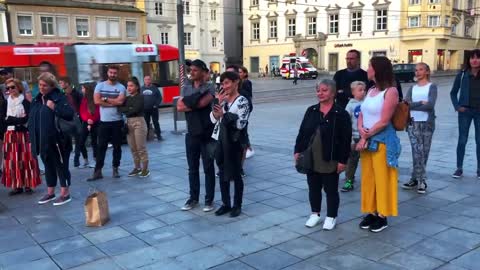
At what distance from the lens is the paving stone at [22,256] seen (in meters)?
4.09

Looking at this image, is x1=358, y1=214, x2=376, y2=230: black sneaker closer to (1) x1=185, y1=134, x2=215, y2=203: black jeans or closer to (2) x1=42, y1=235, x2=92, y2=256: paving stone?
(1) x1=185, y1=134, x2=215, y2=203: black jeans

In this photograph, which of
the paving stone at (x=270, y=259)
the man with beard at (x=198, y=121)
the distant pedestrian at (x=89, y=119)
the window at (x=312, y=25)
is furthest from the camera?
the window at (x=312, y=25)

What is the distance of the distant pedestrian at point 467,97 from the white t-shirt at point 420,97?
924mm

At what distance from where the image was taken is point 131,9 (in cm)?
4428

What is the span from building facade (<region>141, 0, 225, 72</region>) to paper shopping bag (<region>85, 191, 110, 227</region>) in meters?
44.1

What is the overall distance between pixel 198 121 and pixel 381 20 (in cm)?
4690

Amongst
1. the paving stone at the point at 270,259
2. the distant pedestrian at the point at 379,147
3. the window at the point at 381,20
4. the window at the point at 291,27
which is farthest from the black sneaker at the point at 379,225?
the window at the point at 291,27

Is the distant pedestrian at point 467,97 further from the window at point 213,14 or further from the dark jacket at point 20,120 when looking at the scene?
the window at point 213,14

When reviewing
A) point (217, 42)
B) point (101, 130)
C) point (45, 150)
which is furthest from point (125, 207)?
point (217, 42)

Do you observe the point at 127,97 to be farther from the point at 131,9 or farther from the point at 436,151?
the point at 131,9

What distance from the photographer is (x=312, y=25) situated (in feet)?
175

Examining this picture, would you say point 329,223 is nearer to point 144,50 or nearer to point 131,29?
point 144,50

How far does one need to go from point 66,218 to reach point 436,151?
6.79 m

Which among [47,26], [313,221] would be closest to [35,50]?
[313,221]
